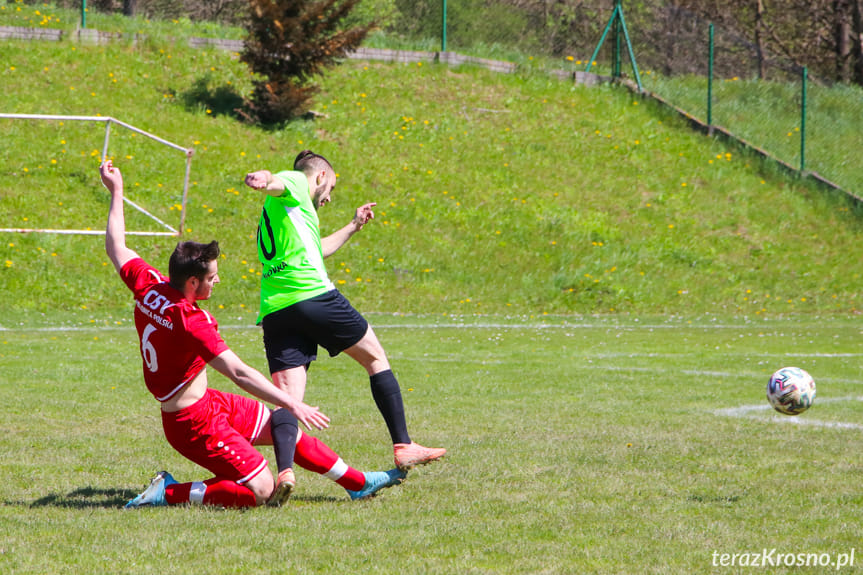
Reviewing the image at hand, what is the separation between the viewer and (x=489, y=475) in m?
6.36

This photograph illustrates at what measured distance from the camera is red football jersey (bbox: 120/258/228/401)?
5203 millimetres

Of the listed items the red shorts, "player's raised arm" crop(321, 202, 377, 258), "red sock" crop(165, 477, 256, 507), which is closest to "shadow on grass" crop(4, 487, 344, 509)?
"red sock" crop(165, 477, 256, 507)

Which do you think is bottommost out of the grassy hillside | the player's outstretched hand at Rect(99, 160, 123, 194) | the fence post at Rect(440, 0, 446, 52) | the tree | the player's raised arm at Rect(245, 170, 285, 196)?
the grassy hillside

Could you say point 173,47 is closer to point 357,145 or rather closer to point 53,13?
point 53,13

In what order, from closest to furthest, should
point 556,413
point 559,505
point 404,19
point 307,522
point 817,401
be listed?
1. point 307,522
2. point 559,505
3. point 556,413
4. point 817,401
5. point 404,19

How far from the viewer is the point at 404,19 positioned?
31.4m

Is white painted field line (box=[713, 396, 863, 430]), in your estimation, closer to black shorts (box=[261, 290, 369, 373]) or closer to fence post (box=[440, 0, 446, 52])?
black shorts (box=[261, 290, 369, 373])

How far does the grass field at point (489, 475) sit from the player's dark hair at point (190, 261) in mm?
1284

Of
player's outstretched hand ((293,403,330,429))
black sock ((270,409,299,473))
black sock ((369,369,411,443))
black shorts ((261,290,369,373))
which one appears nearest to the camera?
player's outstretched hand ((293,403,330,429))

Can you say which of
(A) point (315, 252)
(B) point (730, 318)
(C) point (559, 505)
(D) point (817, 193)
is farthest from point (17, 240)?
(D) point (817, 193)

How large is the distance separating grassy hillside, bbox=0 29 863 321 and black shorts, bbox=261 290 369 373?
13424 millimetres

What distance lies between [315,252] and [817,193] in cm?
2405

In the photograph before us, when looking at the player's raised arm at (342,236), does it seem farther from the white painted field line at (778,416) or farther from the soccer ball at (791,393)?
the white painted field line at (778,416)

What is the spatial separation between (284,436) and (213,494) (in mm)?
507
